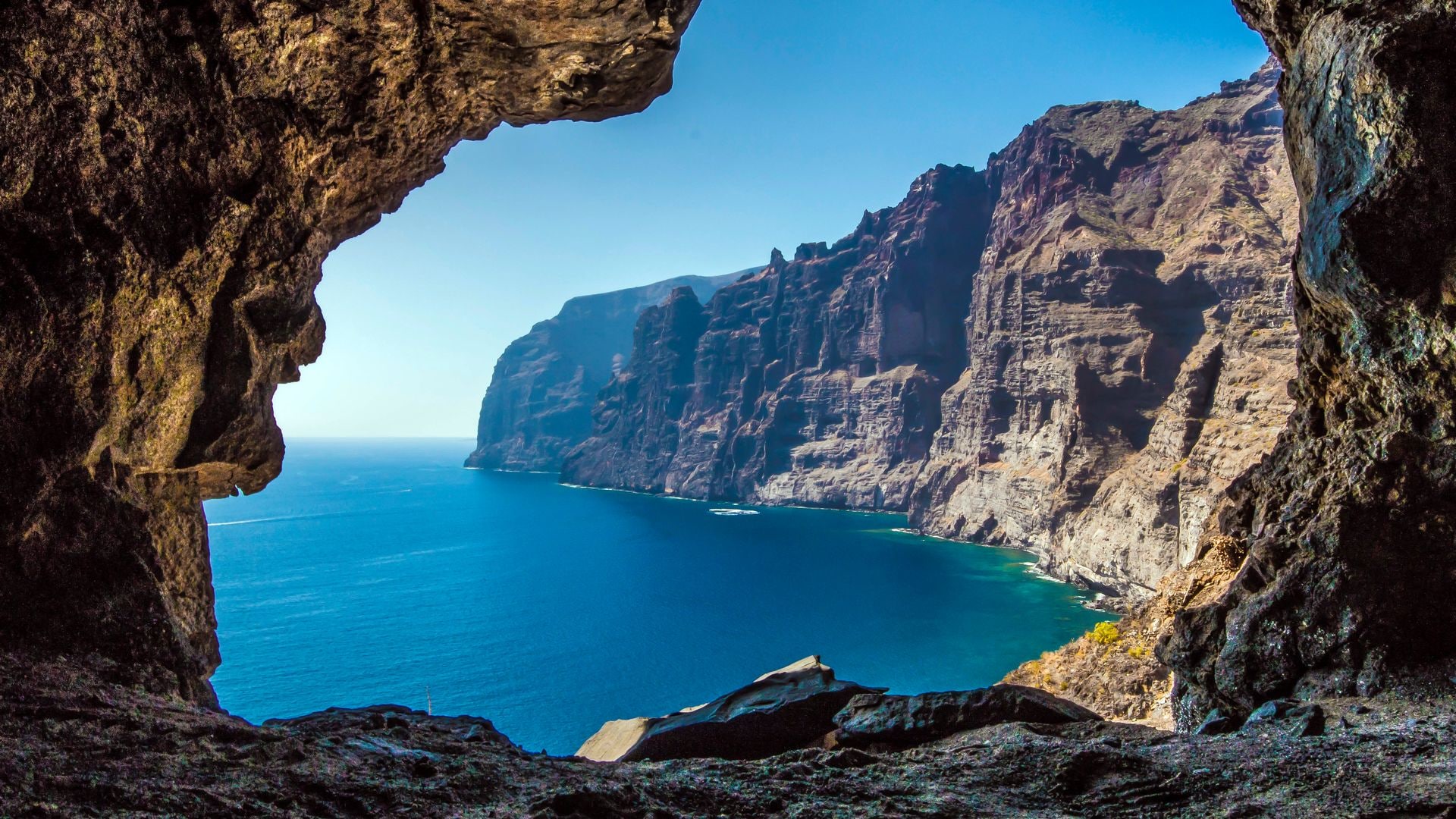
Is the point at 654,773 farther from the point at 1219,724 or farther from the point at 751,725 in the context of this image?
the point at 1219,724

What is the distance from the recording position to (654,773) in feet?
24.6

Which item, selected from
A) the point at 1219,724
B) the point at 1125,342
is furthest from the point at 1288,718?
the point at 1125,342

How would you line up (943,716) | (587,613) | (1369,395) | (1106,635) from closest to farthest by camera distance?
(1369,395) < (943,716) < (1106,635) < (587,613)

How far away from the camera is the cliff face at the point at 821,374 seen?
14812 centimetres

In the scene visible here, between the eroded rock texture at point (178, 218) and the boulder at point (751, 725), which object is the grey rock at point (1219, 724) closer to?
the boulder at point (751, 725)

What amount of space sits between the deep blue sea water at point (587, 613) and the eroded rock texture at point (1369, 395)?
132 feet

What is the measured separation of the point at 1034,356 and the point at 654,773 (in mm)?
106849

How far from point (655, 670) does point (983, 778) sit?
51.8 meters

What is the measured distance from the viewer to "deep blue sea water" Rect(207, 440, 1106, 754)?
50.9 metres

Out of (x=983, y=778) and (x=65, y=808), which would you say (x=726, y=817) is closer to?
(x=983, y=778)

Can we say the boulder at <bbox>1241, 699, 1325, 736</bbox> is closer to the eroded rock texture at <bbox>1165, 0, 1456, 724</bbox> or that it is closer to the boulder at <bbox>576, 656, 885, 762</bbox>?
the eroded rock texture at <bbox>1165, 0, 1456, 724</bbox>

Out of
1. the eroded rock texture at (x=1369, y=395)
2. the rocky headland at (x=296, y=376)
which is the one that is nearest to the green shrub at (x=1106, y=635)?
the rocky headland at (x=296, y=376)

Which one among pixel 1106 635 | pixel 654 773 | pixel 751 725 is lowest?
pixel 1106 635

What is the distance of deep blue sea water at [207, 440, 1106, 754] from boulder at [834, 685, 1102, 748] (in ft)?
120
